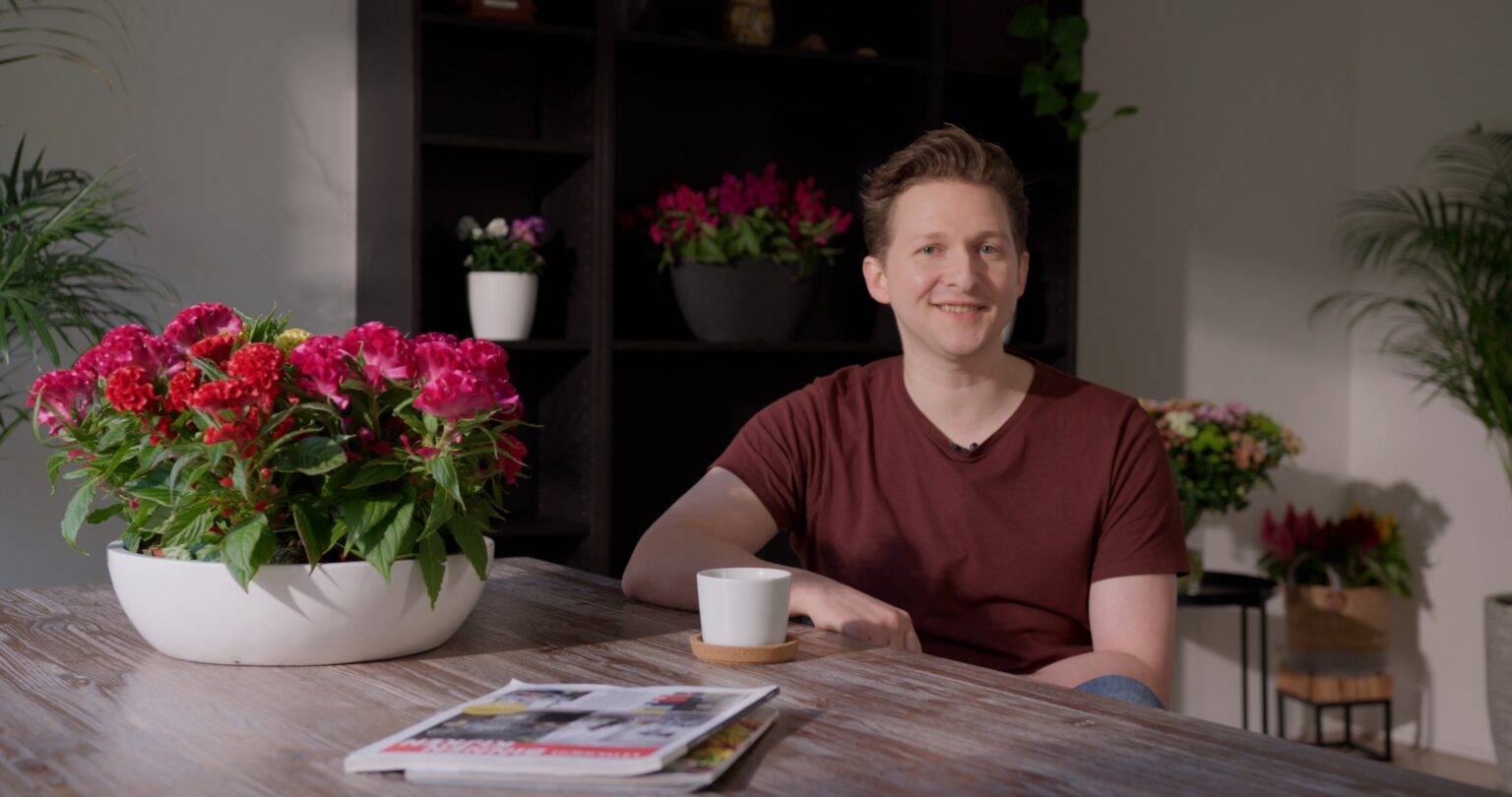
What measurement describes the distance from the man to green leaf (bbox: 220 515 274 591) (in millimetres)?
583

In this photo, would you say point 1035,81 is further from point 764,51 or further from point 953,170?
point 953,170

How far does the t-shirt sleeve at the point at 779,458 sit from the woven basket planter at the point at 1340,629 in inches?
104

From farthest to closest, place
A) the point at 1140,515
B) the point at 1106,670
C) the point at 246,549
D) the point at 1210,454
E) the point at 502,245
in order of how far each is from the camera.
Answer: the point at 1210,454 → the point at 502,245 → the point at 1140,515 → the point at 1106,670 → the point at 246,549

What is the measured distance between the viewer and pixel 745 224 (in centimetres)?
315

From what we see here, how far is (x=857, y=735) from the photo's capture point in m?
1.19

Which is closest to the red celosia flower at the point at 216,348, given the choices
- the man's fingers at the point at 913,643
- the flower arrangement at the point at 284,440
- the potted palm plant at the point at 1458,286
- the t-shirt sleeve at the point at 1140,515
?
the flower arrangement at the point at 284,440

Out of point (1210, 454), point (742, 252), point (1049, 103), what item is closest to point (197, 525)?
point (742, 252)

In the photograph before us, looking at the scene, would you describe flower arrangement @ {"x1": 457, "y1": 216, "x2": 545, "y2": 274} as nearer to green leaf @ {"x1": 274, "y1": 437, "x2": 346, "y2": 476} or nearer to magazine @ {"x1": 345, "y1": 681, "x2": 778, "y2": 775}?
green leaf @ {"x1": 274, "y1": 437, "x2": 346, "y2": 476}

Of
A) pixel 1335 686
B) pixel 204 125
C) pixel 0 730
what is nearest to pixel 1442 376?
pixel 1335 686

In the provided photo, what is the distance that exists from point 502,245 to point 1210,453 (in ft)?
5.72

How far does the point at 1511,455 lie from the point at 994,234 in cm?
259

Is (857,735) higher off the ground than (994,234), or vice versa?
(994,234)

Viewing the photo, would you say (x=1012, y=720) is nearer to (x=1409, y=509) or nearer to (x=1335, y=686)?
→ (x=1335, y=686)

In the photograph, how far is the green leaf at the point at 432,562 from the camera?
1436 millimetres
